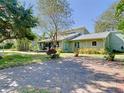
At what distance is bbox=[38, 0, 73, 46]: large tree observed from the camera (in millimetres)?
31781

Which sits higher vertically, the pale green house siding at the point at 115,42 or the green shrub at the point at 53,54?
the pale green house siding at the point at 115,42

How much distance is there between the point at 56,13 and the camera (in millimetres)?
32469

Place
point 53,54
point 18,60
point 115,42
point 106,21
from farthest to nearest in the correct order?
point 106,21
point 115,42
point 53,54
point 18,60

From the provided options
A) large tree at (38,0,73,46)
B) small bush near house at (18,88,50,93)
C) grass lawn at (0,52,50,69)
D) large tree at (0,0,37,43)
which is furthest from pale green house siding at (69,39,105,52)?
small bush near house at (18,88,50,93)

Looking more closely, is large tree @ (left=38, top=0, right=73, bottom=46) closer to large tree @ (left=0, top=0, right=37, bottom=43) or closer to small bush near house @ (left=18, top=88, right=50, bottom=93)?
large tree @ (left=0, top=0, right=37, bottom=43)

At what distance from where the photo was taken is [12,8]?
2070cm

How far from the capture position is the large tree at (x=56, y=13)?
31.8 meters

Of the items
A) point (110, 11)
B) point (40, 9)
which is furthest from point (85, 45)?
point (110, 11)

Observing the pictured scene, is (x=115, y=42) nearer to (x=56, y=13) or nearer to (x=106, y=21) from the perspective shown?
(x=56, y=13)

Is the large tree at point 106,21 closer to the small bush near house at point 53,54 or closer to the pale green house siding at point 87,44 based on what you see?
the pale green house siding at point 87,44

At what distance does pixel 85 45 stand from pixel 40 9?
36.4 feet

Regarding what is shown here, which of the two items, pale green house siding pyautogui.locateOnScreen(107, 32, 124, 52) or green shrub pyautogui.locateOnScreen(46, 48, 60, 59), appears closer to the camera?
green shrub pyautogui.locateOnScreen(46, 48, 60, 59)

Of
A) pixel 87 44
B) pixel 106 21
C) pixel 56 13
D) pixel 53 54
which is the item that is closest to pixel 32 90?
pixel 53 54

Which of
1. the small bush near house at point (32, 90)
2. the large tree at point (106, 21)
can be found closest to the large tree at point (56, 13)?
→ the large tree at point (106, 21)
